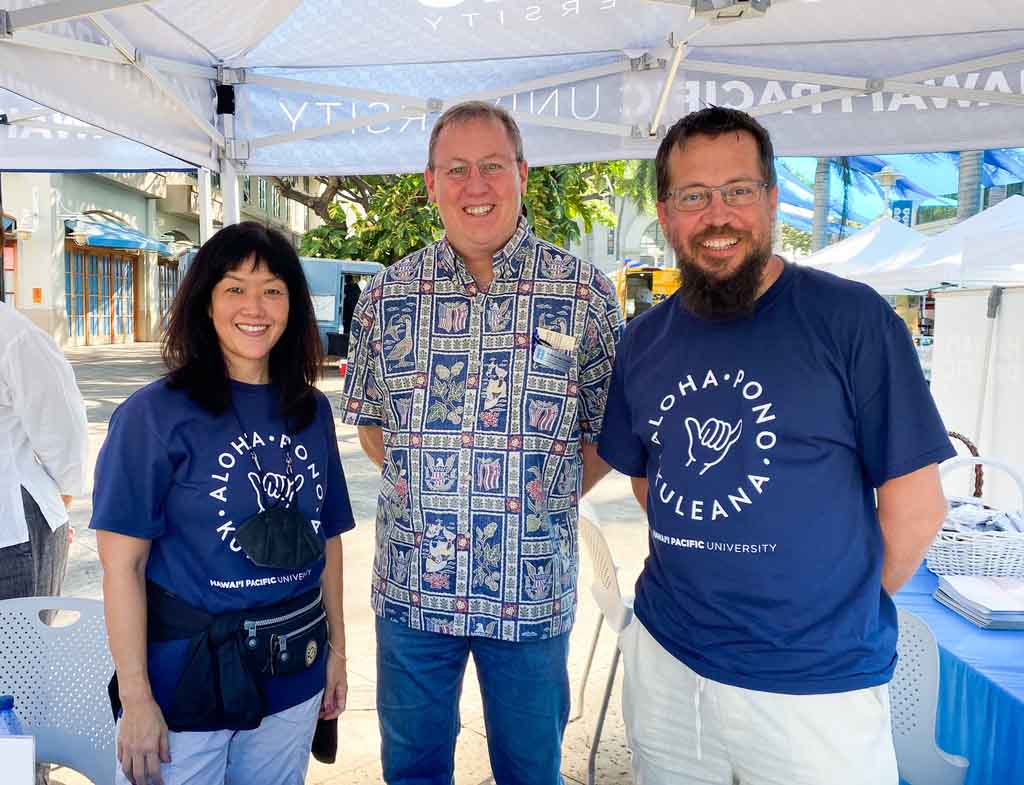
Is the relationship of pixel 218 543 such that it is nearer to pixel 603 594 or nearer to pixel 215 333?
pixel 215 333

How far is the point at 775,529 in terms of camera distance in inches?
61.3

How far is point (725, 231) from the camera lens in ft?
5.48

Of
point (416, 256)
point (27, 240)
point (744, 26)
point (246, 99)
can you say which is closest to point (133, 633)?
point (416, 256)

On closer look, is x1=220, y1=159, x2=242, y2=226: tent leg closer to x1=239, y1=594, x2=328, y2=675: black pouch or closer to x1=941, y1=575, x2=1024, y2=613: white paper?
x1=239, y1=594, x2=328, y2=675: black pouch

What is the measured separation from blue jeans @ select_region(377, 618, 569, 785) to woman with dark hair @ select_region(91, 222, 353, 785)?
0.31 metres

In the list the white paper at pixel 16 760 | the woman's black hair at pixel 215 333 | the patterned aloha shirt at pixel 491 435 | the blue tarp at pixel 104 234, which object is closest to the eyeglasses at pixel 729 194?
the patterned aloha shirt at pixel 491 435

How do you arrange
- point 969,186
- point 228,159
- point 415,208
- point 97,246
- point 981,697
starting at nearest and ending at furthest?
point 981,697
point 228,159
point 969,186
point 415,208
point 97,246

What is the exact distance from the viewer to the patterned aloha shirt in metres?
2.11

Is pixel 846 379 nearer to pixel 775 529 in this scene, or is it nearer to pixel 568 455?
pixel 775 529

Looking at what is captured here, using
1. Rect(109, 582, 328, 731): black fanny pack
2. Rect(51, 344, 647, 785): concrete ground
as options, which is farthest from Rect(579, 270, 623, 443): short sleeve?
Rect(51, 344, 647, 785): concrete ground

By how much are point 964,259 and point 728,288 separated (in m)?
5.15

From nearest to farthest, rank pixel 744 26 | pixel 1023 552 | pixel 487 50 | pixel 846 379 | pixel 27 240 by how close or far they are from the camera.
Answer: pixel 846 379, pixel 1023 552, pixel 744 26, pixel 487 50, pixel 27 240

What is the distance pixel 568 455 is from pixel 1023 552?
1491 mm

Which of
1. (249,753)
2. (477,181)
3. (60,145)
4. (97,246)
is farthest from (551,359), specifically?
(97,246)
